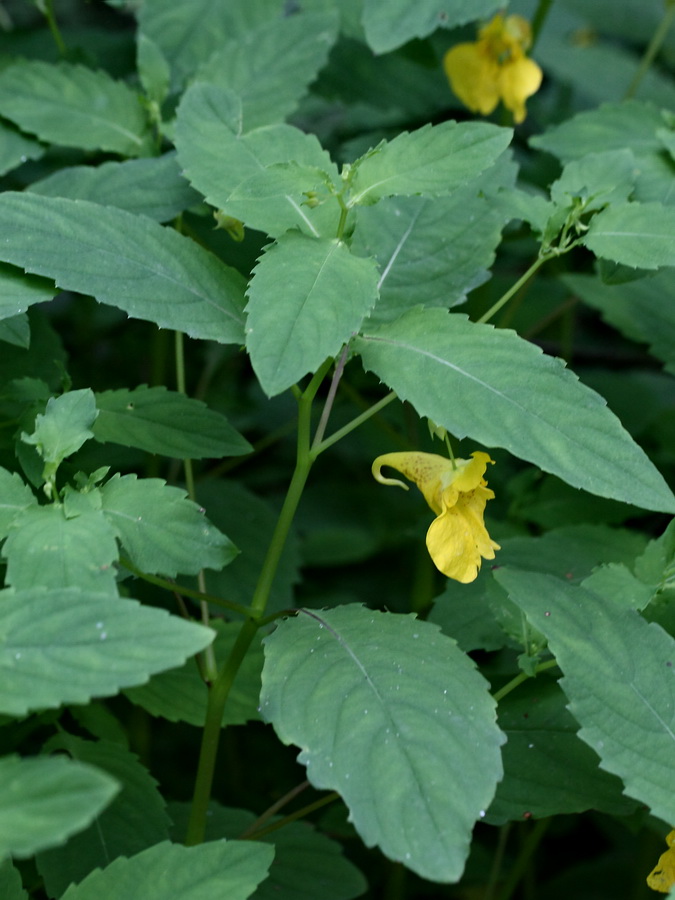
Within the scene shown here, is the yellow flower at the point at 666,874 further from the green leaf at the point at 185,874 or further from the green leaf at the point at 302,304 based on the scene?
the green leaf at the point at 302,304

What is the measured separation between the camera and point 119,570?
0.88m

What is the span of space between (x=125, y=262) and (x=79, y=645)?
1.32ft

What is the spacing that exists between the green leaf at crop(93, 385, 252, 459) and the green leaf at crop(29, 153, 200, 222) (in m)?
0.22

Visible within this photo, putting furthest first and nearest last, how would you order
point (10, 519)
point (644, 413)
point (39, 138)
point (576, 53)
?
point (576, 53)
point (644, 413)
point (39, 138)
point (10, 519)

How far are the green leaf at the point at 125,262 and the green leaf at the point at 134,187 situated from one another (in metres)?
0.16

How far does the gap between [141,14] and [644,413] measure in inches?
42.2

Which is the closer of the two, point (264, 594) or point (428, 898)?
point (264, 594)

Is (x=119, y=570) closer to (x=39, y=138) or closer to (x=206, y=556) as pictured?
(x=206, y=556)

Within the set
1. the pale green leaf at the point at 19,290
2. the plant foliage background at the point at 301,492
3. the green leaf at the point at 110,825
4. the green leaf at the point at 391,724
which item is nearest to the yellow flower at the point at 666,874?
the plant foliage background at the point at 301,492

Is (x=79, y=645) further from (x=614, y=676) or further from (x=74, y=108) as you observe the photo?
(x=74, y=108)

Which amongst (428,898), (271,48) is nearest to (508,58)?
(271,48)

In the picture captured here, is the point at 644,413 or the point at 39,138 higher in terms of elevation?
the point at 39,138

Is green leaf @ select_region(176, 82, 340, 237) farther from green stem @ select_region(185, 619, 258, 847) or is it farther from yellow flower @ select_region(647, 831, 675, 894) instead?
yellow flower @ select_region(647, 831, 675, 894)

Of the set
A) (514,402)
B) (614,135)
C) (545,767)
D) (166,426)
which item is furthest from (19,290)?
(614,135)
